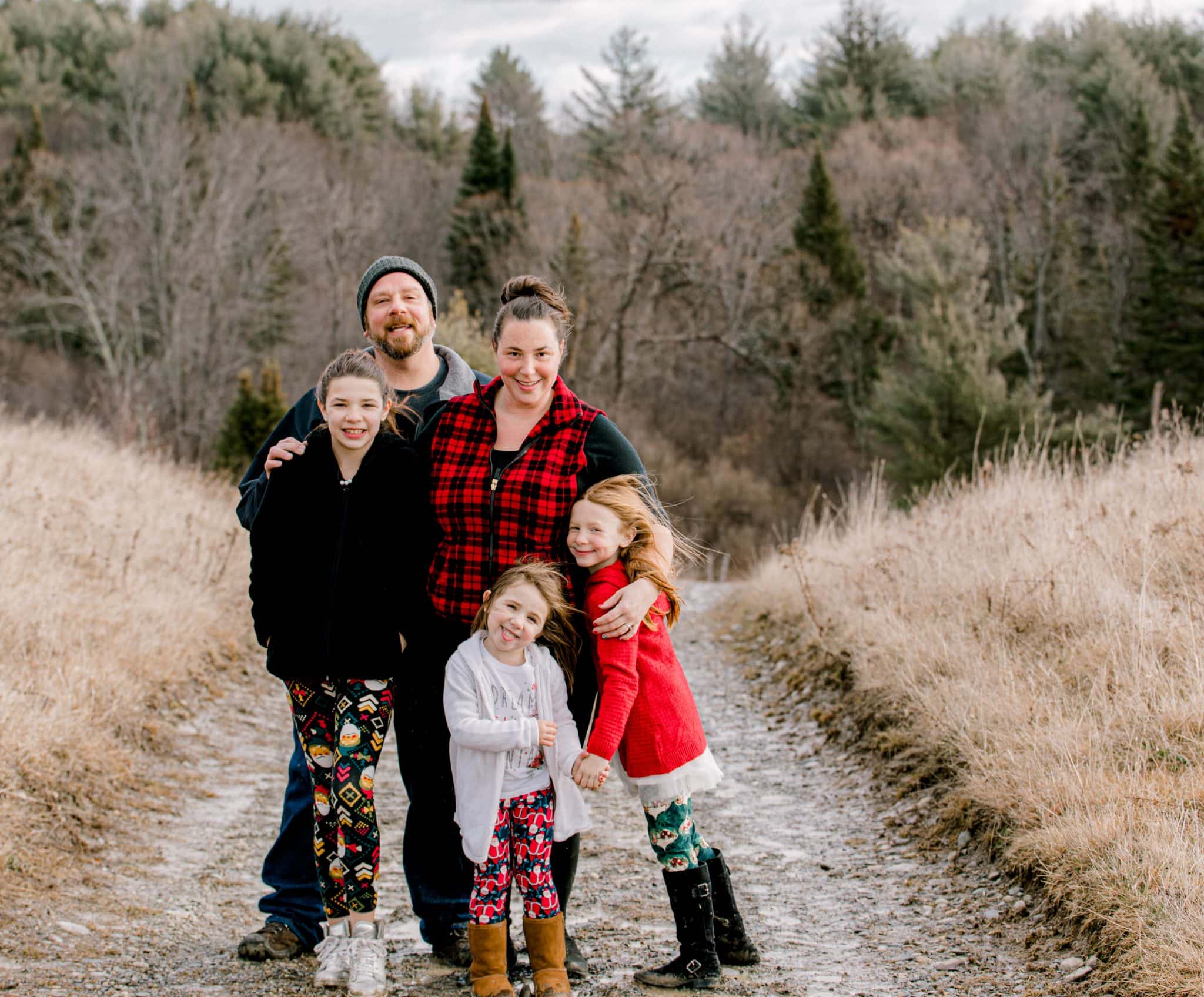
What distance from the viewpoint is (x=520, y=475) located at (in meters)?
3.41

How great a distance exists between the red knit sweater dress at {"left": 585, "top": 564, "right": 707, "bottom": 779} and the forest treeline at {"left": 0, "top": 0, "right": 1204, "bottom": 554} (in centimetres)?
1722

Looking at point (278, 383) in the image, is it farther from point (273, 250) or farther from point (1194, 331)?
point (1194, 331)

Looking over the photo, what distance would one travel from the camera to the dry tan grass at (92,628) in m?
4.89

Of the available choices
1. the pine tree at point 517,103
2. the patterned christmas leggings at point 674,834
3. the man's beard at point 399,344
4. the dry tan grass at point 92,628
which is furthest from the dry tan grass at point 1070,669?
the pine tree at point 517,103

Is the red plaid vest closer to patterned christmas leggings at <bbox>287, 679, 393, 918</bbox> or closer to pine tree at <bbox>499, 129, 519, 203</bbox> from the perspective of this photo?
patterned christmas leggings at <bbox>287, 679, 393, 918</bbox>

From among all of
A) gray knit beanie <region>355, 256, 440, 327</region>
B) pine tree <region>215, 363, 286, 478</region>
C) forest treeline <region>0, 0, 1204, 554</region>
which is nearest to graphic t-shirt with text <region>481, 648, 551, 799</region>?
gray knit beanie <region>355, 256, 440, 327</region>

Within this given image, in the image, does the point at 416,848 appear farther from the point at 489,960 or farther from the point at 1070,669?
the point at 1070,669

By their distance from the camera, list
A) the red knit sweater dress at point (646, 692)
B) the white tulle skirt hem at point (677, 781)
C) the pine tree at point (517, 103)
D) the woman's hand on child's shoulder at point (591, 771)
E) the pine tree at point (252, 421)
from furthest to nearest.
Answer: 1. the pine tree at point (517, 103)
2. the pine tree at point (252, 421)
3. the white tulle skirt hem at point (677, 781)
4. the red knit sweater dress at point (646, 692)
5. the woman's hand on child's shoulder at point (591, 771)

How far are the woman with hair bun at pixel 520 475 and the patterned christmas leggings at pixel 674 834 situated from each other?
0.28 meters

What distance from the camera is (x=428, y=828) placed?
3688 millimetres

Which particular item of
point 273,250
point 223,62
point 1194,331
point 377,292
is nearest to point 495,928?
point 377,292

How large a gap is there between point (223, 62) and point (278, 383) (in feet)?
107

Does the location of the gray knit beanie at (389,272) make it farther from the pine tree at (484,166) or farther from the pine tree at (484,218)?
the pine tree at (484,166)

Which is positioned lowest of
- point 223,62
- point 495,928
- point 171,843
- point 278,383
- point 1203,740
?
point 171,843
